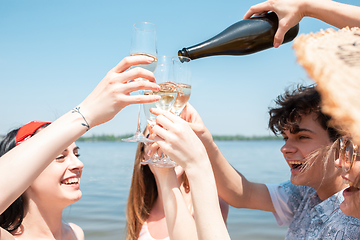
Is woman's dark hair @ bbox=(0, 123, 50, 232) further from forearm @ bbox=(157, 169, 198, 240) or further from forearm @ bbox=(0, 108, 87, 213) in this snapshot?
forearm @ bbox=(157, 169, 198, 240)

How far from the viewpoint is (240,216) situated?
26.8 feet

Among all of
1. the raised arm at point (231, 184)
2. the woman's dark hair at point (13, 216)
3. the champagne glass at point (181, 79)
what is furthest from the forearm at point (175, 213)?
the woman's dark hair at point (13, 216)

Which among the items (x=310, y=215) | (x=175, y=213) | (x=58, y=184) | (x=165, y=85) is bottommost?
(x=310, y=215)

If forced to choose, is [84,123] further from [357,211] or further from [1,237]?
[357,211]

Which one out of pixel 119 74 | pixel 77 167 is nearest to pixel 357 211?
pixel 119 74

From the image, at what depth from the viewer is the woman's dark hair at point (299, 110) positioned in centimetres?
272

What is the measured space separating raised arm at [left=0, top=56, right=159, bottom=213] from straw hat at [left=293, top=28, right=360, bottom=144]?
2.86ft

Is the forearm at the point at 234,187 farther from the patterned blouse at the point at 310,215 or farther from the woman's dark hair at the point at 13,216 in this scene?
the woman's dark hair at the point at 13,216

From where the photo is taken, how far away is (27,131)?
2.47 m

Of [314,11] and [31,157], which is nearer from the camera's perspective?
[31,157]

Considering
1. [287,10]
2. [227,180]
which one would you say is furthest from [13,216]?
[287,10]

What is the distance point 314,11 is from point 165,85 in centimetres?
106

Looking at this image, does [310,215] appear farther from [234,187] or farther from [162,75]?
[162,75]

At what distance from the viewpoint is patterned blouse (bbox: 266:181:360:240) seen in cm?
201
